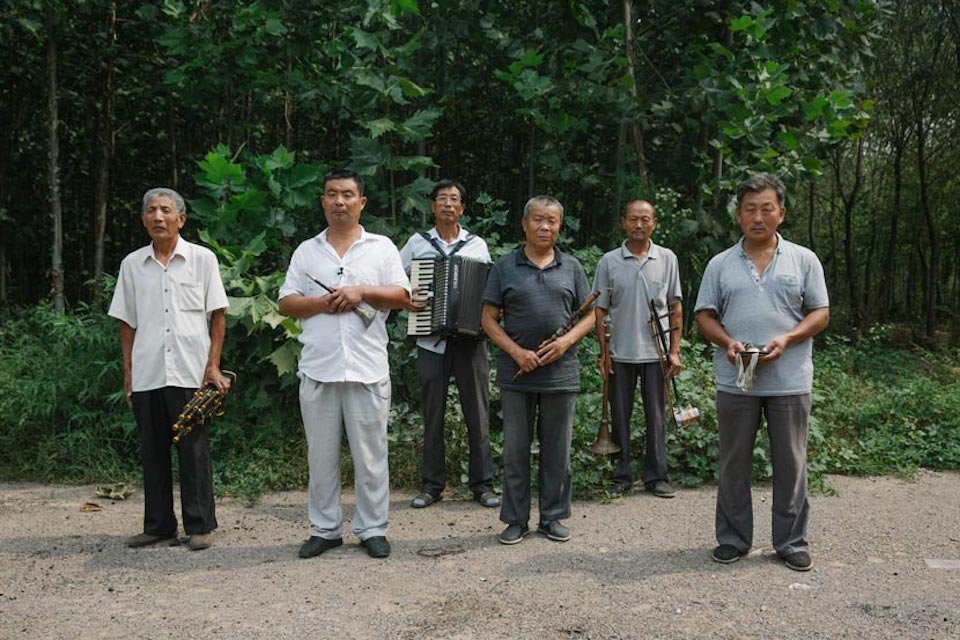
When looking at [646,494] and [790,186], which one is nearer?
[646,494]

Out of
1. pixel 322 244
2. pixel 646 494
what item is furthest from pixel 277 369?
pixel 646 494

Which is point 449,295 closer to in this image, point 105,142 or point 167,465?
point 167,465

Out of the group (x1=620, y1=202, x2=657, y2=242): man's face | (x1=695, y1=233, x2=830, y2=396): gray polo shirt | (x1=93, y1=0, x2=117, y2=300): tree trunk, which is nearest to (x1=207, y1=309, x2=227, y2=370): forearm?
(x1=620, y1=202, x2=657, y2=242): man's face

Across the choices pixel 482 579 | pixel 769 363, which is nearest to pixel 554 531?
pixel 482 579

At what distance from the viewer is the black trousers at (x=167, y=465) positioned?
4781mm

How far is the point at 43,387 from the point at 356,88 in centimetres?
347

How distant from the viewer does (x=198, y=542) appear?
4.77 m

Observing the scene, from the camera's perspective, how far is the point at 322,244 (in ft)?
15.3

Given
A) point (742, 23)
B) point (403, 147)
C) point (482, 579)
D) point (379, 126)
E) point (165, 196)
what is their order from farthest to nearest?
1. point (403, 147)
2. point (742, 23)
3. point (379, 126)
4. point (165, 196)
5. point (482, 579)

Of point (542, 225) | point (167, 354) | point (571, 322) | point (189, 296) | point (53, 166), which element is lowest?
point (167, 354)

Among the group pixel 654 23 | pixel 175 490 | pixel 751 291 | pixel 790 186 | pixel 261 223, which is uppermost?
pixel 654 23

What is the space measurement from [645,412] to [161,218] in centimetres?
331

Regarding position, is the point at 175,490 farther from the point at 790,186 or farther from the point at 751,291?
the point at 790,186

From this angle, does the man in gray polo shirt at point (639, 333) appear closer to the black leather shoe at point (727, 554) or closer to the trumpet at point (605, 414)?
the trumpet at point (605, 414)
